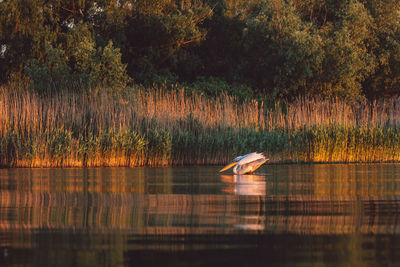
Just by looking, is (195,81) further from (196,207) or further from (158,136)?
(196,207)

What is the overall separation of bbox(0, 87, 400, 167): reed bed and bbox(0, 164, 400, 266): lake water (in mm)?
7539

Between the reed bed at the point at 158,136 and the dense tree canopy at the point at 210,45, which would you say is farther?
the dense tree canopy at the point at 210,45

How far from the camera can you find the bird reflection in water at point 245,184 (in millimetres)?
12400

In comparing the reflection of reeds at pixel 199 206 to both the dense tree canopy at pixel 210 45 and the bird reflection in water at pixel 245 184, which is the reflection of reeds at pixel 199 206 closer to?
the bird reflection in water at pixel 245 184

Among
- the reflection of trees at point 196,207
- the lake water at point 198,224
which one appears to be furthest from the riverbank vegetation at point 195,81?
the lake water at point 198,224

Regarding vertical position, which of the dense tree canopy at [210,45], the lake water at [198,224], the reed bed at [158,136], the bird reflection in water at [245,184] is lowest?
the lake water at [198,224]

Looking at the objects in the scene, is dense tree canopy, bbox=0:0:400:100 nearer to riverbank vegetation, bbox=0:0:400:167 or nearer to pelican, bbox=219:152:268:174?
riverbank vegetation, bbox=0:0:400:167

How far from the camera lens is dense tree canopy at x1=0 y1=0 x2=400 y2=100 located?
34.7 m

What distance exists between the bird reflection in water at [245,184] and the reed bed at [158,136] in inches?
229

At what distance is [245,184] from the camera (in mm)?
14367

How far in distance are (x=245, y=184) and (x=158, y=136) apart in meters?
8.70

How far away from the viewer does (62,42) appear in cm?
3566

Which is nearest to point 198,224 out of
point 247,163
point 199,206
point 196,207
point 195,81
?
point 196,207

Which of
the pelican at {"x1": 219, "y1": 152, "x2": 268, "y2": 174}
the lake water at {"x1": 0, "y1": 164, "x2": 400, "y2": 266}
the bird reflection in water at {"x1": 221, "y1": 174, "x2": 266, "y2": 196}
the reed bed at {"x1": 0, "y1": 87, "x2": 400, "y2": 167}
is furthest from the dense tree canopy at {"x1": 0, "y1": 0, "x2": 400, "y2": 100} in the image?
the lake water at {"x1": 0, "y1": 164, "x2": 400, "y2": 266}
